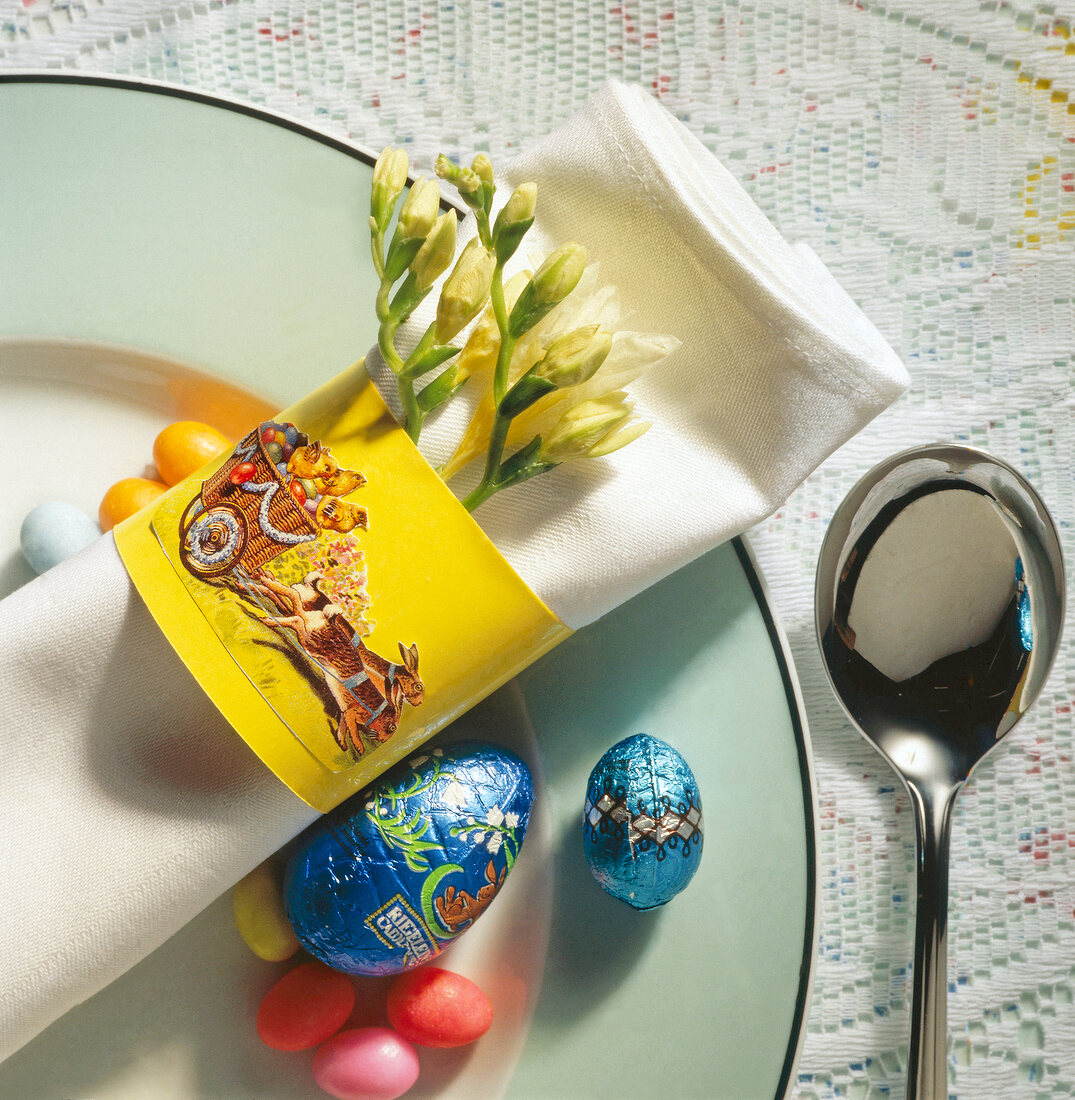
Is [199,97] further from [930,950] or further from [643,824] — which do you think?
[930,950]

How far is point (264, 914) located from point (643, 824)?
0.20 m

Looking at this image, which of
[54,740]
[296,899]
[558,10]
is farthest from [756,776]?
[558,10]

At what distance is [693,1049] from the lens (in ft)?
1.43

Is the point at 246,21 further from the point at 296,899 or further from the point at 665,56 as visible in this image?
the point at 296,899

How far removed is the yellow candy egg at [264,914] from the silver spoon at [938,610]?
314mm

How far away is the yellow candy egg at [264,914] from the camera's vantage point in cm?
43

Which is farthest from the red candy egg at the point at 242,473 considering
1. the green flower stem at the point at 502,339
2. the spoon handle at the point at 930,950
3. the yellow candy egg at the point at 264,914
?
the spoon handle at the point at 930,950

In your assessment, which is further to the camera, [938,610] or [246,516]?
[938,610]

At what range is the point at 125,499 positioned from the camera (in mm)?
446

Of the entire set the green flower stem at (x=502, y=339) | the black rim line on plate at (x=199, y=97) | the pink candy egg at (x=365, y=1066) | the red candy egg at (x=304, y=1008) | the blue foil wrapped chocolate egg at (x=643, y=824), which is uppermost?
the black rim line on plate at (x=199, y=97)

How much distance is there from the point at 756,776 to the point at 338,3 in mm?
492

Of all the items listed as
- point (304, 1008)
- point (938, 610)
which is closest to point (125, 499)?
point (304, 1008)

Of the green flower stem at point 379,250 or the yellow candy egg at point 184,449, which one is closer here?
the green flower stem at point 379,250

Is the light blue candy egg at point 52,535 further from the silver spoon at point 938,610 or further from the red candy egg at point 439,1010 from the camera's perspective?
the silver spoon at point 938,610
